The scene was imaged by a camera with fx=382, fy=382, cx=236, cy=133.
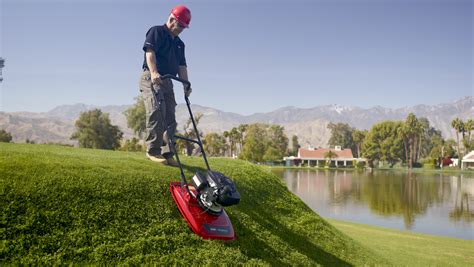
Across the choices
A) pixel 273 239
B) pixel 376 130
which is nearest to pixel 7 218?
pixel 273 239

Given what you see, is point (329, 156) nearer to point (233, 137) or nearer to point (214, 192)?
point (233, 137)

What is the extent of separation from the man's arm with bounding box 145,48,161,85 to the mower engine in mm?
1828

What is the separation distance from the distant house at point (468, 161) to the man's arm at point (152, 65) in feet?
378

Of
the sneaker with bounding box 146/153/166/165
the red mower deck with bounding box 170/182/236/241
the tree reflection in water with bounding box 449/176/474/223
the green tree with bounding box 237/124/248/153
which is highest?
the green tree with bounding box 237/124/248/153

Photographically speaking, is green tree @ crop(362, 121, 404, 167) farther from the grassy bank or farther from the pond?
the grassy bank

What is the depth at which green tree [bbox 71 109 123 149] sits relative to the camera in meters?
59.1

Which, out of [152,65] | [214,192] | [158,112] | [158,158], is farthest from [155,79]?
[214,192]

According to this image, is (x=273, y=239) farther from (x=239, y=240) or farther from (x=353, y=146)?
(x=353, y=146)

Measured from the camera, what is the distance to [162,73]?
712 cm

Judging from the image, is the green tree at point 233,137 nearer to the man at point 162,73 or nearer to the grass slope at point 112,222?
the man at point 162,73

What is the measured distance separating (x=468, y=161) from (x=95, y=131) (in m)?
95.9

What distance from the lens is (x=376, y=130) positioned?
113 m

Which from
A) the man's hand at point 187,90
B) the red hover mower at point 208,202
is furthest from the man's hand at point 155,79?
the red hover mower at point 208,202

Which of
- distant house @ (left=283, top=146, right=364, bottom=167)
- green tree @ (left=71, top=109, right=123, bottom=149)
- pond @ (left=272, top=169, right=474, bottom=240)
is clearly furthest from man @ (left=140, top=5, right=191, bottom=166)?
distant house @ (left=283, top=146, right=364, bottom=167)
